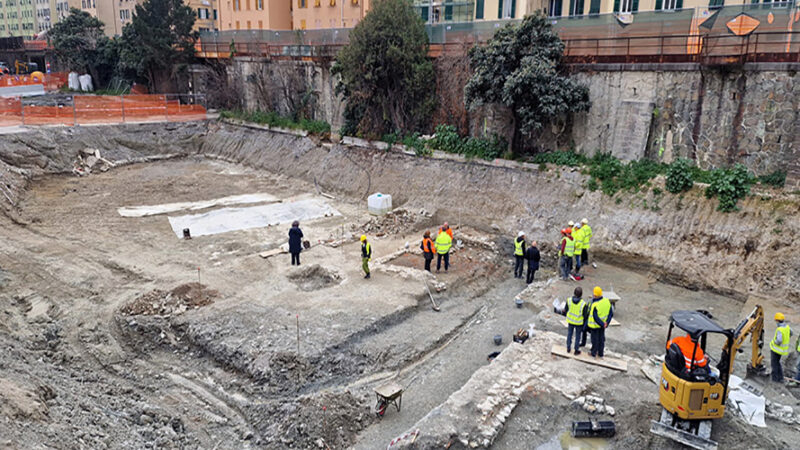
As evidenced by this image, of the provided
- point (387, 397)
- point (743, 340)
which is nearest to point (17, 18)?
point (387, 397)

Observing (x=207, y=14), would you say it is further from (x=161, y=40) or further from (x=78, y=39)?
(x=161, y=40)

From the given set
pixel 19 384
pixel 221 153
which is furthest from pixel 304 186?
pixel 19 384

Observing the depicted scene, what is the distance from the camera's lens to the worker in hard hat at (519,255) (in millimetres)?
16756

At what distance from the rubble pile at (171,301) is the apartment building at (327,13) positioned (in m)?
28.4

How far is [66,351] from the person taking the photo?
12.5 meters

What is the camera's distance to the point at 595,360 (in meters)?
11.5

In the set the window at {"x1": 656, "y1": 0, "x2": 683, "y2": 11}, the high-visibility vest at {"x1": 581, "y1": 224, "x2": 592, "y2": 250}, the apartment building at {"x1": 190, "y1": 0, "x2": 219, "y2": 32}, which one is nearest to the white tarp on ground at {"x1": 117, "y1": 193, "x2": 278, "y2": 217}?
the high-visibility vest at {"x1": 581, "y1": 224, "x2": 592, "y2": 250}

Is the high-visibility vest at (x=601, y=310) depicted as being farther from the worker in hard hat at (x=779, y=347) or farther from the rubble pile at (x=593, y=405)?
the worker in hard hat at (x=779, y=347)

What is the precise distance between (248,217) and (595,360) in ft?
48.7

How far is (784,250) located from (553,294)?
20.5ft

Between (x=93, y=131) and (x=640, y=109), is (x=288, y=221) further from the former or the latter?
(x=93, y=131)

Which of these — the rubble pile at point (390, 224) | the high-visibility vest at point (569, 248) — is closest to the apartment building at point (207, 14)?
the rubble pile at point (390, 224)

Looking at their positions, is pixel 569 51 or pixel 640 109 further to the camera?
pixel 569 51

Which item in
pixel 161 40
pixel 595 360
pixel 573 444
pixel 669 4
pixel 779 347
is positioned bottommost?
pixel 573 444
